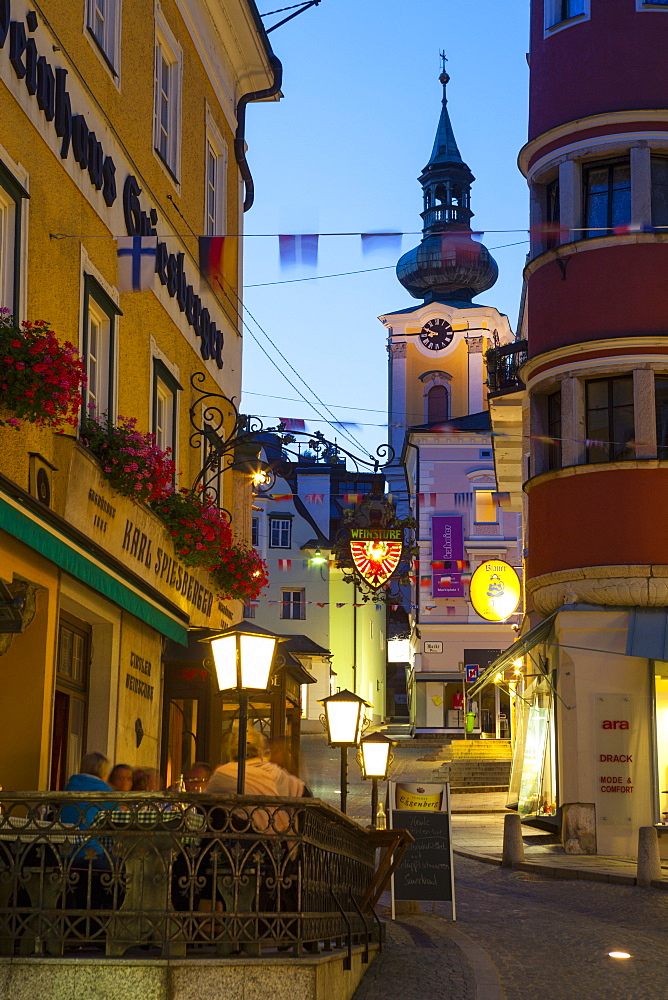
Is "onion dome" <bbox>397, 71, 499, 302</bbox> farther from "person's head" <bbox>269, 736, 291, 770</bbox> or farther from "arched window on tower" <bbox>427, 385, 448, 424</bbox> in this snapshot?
"person's head" <bbox>269, 736, 291, 770</bbox>

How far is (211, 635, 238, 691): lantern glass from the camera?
9938mm

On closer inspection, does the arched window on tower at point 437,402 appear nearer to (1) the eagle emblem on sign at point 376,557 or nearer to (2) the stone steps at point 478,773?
(2) the stone steps at point 478,773

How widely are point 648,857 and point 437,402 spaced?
6112cm

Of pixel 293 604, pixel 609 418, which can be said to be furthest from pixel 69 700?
pixel 293 604

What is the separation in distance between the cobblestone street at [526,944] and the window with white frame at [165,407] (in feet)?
19.2

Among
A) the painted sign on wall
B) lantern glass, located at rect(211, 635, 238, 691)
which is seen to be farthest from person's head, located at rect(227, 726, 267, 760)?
the painted sign on wall

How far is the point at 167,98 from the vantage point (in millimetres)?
18109

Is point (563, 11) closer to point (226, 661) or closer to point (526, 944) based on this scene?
point (526, 944)

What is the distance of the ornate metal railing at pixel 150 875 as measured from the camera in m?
8.18

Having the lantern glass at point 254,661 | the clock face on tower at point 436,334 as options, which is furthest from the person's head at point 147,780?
the clock face on tower at point 436,334

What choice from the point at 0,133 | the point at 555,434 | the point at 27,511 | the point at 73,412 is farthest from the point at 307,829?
the point at 555,434

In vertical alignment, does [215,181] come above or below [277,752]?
above

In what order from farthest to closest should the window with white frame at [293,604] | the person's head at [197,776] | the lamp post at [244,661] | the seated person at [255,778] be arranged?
the window with white frame at [293,604] → the person's head at [197,776] → the seated person at [255,778] → the lamp post at [244,661]

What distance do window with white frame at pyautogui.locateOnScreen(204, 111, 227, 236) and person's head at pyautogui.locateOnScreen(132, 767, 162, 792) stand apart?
403 inches
